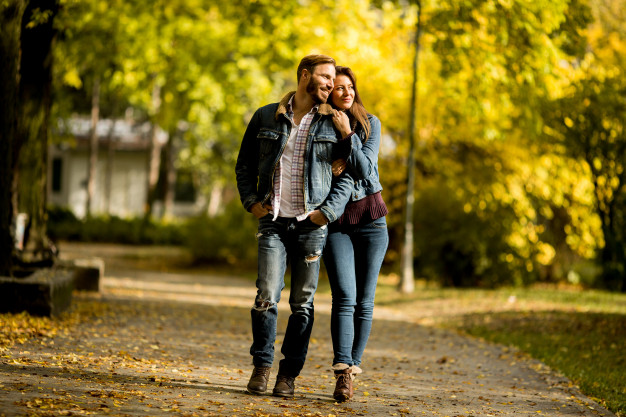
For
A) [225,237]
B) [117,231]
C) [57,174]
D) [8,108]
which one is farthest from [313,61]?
[57,174]

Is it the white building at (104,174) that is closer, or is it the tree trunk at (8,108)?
the tree trunk at (8,108)

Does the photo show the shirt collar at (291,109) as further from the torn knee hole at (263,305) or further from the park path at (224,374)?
the park path at (224,374)

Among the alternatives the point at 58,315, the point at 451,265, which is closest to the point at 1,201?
the point at 58,315

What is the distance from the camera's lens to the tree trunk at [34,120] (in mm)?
9844

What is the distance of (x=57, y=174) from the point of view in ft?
142

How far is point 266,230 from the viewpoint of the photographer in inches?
208

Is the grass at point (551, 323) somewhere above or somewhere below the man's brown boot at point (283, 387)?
below

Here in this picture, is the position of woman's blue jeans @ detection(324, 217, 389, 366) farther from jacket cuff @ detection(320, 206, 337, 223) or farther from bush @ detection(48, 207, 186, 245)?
bush @ detection(48, 207, 186, 245)

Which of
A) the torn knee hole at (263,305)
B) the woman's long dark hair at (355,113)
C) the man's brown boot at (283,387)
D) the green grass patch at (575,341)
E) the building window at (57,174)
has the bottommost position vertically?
the green grass patch at (575,341)

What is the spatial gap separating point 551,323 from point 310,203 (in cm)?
696

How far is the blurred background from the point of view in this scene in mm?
12000

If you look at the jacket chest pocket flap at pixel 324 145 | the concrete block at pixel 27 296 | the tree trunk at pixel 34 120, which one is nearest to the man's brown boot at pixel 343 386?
the jacket chest pocket flap at pixel 324 145

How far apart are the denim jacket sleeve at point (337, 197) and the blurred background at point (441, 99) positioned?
19.1ft

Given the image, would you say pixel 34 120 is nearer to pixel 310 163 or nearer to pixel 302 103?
pixel 302 103
